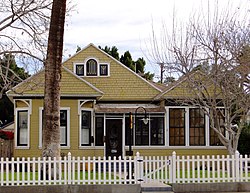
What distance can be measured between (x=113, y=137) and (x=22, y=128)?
515 centimetres

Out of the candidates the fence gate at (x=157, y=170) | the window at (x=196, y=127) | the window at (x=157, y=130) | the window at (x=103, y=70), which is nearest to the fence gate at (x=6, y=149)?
the window at (x=103, y=70)

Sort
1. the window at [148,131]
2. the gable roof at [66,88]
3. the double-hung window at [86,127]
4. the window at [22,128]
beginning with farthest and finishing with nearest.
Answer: the window at [148,131] → the double-hung window at [86,127] → the window at [22,128] → the gable roof at [66,88]

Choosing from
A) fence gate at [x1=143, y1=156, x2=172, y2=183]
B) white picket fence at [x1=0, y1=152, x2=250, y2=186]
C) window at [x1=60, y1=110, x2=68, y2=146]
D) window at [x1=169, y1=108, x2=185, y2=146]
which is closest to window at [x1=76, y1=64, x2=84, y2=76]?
window at [x1=60, y1=110, x2=68, y2=146]

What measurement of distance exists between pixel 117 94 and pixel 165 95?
3820 mm

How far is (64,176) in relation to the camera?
16906 mm

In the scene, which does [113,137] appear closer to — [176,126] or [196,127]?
[176,126]

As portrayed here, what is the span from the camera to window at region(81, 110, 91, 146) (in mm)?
28844

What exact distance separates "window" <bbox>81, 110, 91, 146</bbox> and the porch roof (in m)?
0.64

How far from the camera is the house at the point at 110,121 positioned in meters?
28.2

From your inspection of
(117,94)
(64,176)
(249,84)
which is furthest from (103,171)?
(117,94)

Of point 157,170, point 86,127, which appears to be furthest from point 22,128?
point 157,170

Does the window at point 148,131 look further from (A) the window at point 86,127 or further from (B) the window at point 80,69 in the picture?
(B) the window at point 80,69

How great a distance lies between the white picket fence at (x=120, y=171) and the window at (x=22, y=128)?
35.1 feet

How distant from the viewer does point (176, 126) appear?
29.5 m
